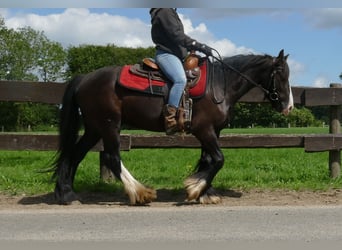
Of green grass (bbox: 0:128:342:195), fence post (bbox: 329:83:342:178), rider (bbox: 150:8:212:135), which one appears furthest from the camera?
fence post (bbox: 329:83:342:178)

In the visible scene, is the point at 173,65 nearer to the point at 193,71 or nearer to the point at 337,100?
the point at 193,71

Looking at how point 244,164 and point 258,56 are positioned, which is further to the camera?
point 244,164

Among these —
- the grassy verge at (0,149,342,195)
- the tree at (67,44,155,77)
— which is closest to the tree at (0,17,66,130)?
the tree at (67,44,155,77)

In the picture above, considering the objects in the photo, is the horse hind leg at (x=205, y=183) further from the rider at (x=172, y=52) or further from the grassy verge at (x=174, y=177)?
the grassy verge at (x=174, y=177)

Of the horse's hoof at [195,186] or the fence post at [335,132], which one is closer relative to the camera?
the horse's hoof at [195,186]

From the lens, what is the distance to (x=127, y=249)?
4.47 m

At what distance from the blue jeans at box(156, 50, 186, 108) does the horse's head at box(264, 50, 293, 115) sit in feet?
4.23

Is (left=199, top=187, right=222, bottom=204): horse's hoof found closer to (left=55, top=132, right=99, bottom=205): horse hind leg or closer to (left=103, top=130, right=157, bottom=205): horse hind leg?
(left=103, top=130, right=157, bottom=205): horse hind leg

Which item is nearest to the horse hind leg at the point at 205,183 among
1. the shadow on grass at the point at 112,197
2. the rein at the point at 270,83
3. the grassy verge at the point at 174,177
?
the shadow on grass at the point at 112,197

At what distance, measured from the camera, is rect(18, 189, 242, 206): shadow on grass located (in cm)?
700

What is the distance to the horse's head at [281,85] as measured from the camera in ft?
23.2

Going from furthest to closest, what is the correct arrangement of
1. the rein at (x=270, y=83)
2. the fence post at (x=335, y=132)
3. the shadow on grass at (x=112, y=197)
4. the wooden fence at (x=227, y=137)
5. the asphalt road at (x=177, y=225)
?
the fence post at (x=335, y=132) < the wooden fence at (x=227, y=137) < the rein at (x=270, y=83) < the shadow on grass at (x=112, y=197) < the asphalt road at (x=177, y=225)

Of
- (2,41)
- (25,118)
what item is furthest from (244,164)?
(2,41)

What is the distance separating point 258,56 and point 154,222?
303 centimetres
